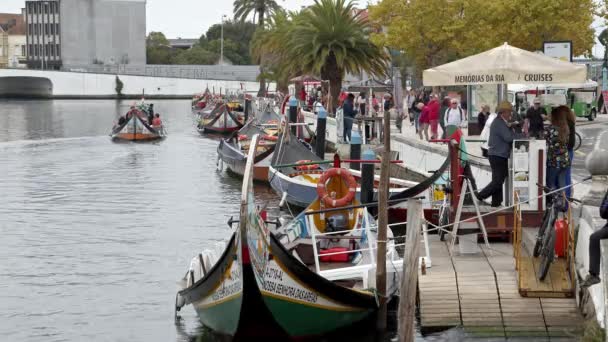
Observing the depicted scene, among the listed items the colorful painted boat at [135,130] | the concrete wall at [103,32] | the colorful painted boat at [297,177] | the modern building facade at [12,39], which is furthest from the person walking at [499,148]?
the modern building facade at [12,39]

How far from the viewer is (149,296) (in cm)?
1906

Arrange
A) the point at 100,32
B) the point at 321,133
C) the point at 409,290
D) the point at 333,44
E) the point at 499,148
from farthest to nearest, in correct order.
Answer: the point at 100,32
the point at 333,44
the point at 321,133
the point at 499,148
the point at 409,290

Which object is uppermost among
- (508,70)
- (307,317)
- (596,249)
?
(508,70)

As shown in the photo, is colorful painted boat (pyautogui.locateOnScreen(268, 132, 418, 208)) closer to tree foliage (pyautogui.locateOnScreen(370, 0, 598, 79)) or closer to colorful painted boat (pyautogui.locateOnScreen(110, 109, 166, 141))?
tree foliage (pyautogui.locateOnScreen(370, 0, 598, 79))

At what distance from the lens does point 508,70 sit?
17.8 meters

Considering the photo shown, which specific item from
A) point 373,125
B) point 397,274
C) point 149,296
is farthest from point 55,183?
point 397,274

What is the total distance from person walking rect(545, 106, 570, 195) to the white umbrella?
874 millimetres

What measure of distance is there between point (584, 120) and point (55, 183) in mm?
20358

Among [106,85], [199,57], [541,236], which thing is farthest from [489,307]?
[199,57]

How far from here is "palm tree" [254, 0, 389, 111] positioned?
46.4 metres

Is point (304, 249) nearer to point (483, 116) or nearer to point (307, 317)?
point (307, 317)

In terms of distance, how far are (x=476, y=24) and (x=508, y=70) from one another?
99.4 feet

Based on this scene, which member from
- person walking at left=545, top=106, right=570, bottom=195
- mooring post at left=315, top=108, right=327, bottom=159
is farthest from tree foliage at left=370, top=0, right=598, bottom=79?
person walking at left=545, top=106, right=570, bottom=195

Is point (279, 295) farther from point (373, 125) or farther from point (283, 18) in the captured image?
point (283, 18)
